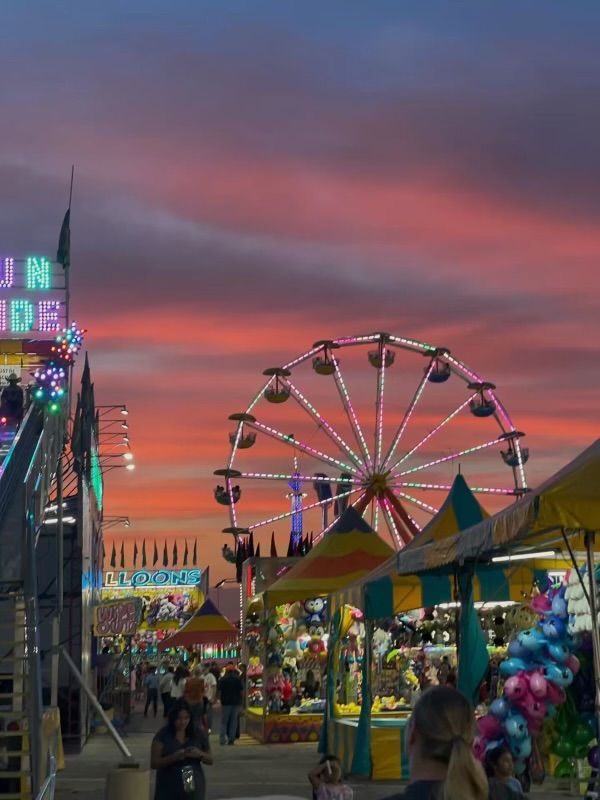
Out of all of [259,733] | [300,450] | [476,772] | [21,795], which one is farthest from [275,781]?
[300,450]

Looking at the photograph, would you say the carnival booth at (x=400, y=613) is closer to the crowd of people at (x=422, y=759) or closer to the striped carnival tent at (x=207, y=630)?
the crowd of people at (x=422, y=759)

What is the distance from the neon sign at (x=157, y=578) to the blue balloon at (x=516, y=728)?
177 feet

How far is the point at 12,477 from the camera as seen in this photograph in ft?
63.8

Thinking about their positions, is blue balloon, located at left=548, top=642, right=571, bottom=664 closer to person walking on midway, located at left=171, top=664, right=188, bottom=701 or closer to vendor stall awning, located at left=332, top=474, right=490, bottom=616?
vendor stall awning, located at left=332, top=474, right=490, bottom=616

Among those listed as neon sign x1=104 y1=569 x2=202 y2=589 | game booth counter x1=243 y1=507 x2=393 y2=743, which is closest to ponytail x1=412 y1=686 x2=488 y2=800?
game booth counter x1=243 y1=507 x2=393 y2=743

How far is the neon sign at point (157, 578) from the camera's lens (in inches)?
2556

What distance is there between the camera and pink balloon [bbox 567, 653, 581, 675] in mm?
11445

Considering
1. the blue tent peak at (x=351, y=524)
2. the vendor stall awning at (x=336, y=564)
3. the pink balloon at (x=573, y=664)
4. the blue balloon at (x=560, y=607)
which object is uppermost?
the blue tent peak at (x=351, y=524)

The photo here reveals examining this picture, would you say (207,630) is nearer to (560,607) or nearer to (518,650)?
(518,650)

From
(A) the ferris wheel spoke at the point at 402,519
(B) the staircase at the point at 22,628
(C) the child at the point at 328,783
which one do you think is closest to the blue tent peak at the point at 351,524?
(B) the staircase at the point at 22,628

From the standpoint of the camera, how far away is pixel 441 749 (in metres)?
3.37

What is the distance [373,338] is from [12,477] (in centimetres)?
1800

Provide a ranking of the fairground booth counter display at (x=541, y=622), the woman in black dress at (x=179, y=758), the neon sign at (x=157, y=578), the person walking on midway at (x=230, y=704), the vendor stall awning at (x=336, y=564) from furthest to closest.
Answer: the neon sign at (x=157, y=578)
the person walking on midway at (x=230, y=704)
the vendor stall awning at (x=336, y=564)
the fairground booth counter display at (x=541, y=622)
the woman in black dress at (x=179, y=758)

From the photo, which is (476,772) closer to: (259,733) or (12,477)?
(12,477)
